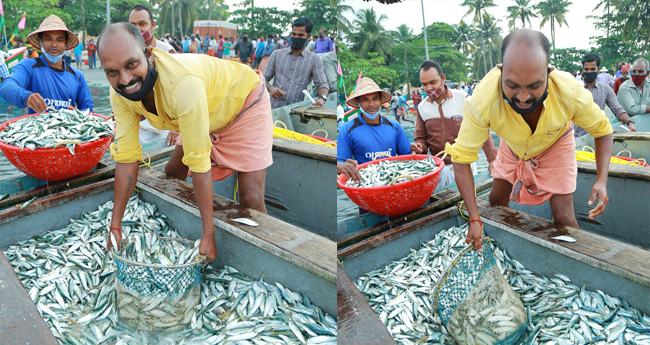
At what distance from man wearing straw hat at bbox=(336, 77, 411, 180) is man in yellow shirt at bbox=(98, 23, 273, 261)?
1182 mm

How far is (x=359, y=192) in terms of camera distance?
10.7 ft

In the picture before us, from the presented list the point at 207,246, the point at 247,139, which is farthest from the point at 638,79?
the point at 207,246

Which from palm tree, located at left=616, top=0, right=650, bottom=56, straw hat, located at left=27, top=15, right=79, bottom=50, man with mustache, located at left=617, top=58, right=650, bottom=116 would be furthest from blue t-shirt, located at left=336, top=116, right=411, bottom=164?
palm tree, located at left=616, top=0, right=650, bottom=56

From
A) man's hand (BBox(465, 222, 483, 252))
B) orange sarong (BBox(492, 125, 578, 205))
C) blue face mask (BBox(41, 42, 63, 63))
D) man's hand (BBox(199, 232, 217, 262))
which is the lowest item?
man's hand (BBox(199, 232, 217, 262))

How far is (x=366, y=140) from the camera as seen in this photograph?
4.35m

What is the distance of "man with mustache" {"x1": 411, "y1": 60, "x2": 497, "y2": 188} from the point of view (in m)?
4.44

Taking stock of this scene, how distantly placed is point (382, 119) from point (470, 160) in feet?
6.38

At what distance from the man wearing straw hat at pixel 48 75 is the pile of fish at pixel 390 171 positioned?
283 centimetres

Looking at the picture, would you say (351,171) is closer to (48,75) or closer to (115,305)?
(115,305)

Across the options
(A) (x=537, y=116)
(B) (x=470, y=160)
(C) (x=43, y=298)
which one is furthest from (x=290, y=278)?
(A) (x=537, y=116)

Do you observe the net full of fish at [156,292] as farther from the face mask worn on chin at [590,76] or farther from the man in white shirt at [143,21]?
the face mask worn on chin at [590,76]

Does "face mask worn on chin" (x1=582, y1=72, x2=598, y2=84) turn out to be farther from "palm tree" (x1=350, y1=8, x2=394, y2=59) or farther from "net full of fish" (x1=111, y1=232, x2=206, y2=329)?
"net full of fish" (x1=111, y1=232, x2=206, y2=329)

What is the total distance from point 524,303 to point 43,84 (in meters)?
4.71

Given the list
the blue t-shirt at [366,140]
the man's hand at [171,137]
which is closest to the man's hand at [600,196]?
the blue t-shirt at [366,140]
